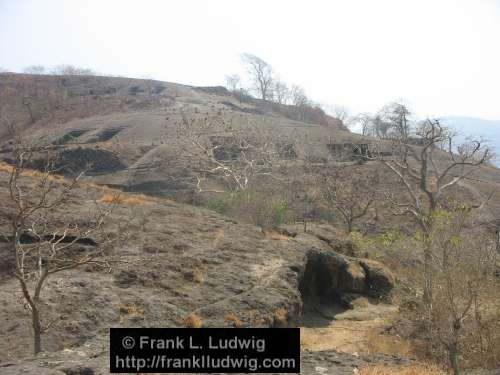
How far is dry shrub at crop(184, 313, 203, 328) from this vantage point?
1043cm

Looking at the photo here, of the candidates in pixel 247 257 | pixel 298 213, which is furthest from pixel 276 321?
→ pixel 298 213

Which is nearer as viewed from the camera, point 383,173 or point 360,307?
point 360,307

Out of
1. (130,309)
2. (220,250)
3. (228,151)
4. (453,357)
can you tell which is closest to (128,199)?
(220,250)

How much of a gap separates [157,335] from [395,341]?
30.9ft

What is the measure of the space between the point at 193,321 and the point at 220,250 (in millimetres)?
4402

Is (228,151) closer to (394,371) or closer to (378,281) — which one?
(378,281)

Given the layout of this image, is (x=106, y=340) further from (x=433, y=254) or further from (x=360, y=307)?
(x=360, y=307)

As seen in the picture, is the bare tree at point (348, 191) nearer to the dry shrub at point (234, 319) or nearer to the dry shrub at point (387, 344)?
the dry shrub at point (387, 344)

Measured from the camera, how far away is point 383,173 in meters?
36.8

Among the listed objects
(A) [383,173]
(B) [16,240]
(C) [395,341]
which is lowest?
(C) [395,341]

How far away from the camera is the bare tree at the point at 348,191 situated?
29458 mm

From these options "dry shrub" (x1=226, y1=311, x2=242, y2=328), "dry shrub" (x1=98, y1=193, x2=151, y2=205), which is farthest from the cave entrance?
"dry shrub" (x1=98, y1=193, x2=151, y2=205)

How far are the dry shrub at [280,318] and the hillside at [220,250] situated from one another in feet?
0.12

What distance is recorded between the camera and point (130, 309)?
10484 mm
